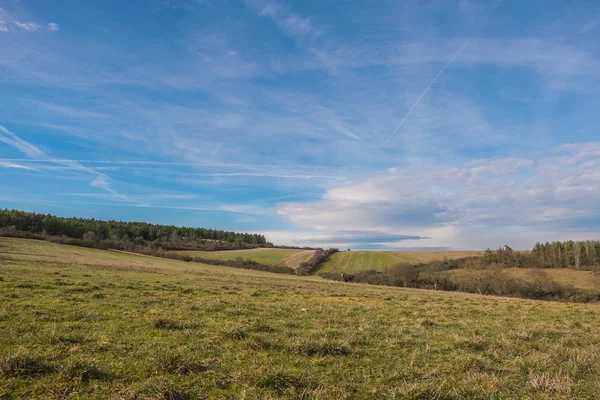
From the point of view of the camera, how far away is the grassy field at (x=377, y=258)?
105875 millimetres

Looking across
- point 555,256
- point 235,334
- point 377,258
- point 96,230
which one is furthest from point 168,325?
point 96,230

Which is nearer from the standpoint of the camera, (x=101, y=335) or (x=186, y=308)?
(x=101, y=335)

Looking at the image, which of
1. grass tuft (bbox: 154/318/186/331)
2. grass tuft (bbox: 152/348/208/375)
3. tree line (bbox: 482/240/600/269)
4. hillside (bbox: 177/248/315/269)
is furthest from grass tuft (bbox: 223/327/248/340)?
tree line (bbox: 482/240/600/269)

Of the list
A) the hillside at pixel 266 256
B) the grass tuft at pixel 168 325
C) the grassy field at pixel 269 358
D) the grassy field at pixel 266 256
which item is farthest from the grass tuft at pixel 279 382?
the grassy field at pixel 266 256

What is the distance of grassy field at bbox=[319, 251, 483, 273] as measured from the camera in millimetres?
105875

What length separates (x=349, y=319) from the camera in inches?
569

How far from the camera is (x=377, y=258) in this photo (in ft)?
380

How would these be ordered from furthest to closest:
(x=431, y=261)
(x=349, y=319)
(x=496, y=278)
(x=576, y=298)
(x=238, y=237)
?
(x=238, y=237) < (x=431, y=261) < (x=496, y=278) < (x=576, y=298) < (x=349, y=319)

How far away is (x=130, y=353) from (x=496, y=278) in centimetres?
8185

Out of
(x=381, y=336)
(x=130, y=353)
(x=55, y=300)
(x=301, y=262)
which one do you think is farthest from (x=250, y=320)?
(x=301, y=262)

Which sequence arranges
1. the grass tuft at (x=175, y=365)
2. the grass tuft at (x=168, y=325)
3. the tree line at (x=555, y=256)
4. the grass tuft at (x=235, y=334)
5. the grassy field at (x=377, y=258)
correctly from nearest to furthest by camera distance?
1. the grass tuft at (x=175, y=365)
2. the grass tuft at (x=235, y=334)
3. the grass tuft at (x=168, y=325)
4. the tree line at (x=555, y=256)
5. the grassy field at (x=377, y=258)

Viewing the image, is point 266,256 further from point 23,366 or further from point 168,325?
point 23,366

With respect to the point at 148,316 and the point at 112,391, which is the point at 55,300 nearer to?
the point at 148,316

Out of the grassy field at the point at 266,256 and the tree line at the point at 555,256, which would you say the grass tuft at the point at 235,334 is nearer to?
the grassy field at the point at 266,256
